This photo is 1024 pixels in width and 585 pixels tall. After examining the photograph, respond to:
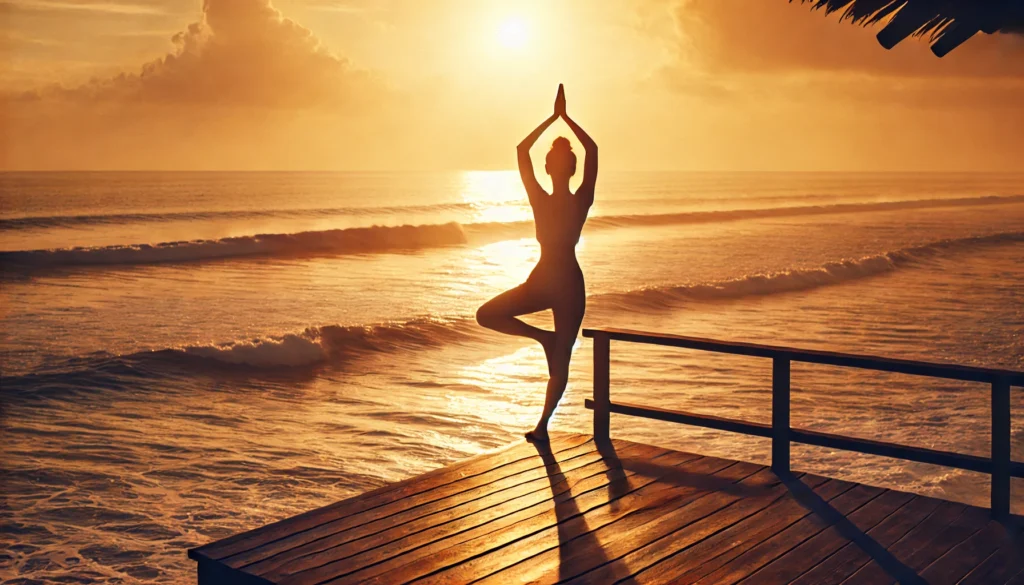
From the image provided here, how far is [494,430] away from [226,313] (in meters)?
12.1

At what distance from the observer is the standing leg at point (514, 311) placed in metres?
6.96

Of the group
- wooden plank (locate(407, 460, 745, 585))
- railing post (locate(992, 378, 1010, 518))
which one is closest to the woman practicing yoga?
wooden plank (locate(407, 460, 745, 585))

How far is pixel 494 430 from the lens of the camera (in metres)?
11.0

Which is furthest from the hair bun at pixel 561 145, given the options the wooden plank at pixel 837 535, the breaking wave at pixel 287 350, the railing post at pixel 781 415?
the breaking wave at pixel 287 350

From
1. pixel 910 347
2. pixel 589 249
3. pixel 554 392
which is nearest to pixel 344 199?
pixel 589 249

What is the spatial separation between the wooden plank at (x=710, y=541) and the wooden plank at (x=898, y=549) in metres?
0.51

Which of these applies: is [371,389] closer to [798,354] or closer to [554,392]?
[554,392]

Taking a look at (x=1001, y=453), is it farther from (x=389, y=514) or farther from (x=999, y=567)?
(x=389, y=514)

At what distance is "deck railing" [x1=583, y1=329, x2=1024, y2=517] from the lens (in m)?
5.44

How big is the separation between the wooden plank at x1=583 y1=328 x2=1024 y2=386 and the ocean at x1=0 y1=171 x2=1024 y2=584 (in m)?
3.12

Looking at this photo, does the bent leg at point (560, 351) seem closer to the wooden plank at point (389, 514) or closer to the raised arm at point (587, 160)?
the wooden plank at point (389, 514)

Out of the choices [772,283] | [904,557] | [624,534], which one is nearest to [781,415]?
[904,557]

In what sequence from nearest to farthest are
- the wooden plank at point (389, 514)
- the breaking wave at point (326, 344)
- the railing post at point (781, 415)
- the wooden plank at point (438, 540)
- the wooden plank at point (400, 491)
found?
the wooden plank at point (438, 540)
the wooden plank at point (389, 514)
the wooden plank at point (400, 491)
the railing post at point (781, 415)
the breaking wave at point (326, 344)

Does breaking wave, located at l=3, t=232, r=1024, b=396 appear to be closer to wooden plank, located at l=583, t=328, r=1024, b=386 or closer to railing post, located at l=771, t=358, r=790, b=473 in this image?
wooden plank, located at l=583, t=328, r=1024, b=386
